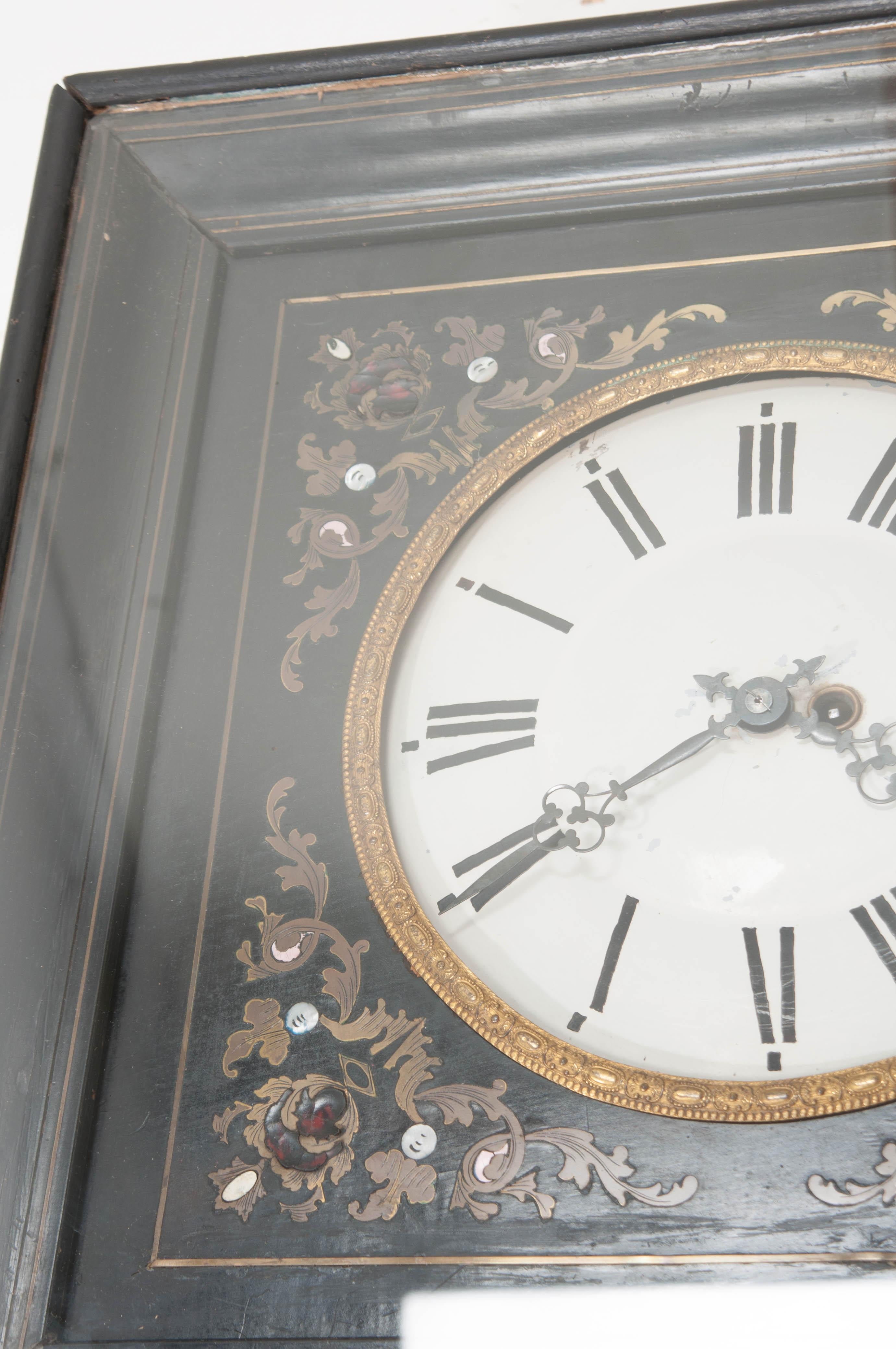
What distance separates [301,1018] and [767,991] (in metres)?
0.40

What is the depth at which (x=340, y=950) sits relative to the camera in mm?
1068

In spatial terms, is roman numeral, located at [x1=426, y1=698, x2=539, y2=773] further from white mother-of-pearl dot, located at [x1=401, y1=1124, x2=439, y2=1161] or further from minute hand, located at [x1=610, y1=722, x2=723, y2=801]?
white mother-of-pearl dot, located at [x1=401, y1=1124, x2=439, y2=1161]

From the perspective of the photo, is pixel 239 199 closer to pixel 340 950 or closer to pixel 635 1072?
pixel 340 950

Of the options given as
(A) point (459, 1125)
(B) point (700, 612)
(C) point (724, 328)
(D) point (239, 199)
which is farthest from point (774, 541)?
(D) point (239, 199)

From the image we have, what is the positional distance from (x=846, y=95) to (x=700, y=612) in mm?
561

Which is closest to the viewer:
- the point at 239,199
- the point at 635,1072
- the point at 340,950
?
the point at 635,1072

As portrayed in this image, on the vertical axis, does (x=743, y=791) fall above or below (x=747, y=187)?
below

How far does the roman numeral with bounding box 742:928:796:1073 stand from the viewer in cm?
95

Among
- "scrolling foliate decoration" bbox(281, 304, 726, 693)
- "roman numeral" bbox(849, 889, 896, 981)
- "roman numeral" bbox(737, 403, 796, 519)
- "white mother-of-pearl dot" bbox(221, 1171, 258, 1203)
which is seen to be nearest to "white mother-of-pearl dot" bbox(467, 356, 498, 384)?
"scrolling foliate decoration" bbox(281, 304, 726, 693)

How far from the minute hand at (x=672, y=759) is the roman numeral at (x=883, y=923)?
192 millimetres

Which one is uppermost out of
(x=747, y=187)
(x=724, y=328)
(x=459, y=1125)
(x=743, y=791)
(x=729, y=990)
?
(x=747, y=187)

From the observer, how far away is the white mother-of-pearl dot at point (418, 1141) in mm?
974

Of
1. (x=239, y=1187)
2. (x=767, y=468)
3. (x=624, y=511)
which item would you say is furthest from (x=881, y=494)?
(x=239, y=1187)

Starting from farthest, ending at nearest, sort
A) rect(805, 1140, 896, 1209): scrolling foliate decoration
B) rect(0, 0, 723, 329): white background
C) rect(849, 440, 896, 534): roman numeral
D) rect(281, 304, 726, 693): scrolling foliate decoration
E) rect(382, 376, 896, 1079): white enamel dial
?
rect(0, 0, 723, 329): white background
rect(281, 304, 726, 693): scrolling foliate decoration
rect(849, 440, 896, 534): roman numeral
rect(382, 376, 896, 1079): white enamel dial
rect(805, 1140, 896, 1209): scrolling foliate decoration
